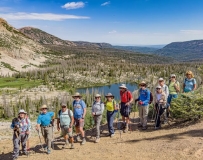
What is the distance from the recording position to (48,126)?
11.7m

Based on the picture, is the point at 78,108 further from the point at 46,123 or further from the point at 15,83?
the point at 15,83

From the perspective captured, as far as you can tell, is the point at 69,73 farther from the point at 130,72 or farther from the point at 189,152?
the point at 189,152

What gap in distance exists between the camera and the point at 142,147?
1135 centimetres

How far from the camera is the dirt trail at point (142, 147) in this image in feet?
33.7

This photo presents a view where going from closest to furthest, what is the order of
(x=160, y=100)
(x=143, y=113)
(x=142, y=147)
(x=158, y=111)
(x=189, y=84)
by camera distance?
(x=142, y=147)
(x=160, y=100)
(x=158, y=111)
(x=143, y=113)
(x=189, y=84)

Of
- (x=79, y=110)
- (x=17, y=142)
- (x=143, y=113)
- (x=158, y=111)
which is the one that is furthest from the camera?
(x=143, y=113)

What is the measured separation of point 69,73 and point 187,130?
252ft

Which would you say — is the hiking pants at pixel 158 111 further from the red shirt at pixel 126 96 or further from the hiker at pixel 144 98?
the red shirt at pixel 126 96

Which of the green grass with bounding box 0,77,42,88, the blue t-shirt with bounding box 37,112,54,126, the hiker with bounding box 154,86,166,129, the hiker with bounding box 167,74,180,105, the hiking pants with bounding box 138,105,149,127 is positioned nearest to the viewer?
the blue t-shirt with bounding box 37,112,54,126

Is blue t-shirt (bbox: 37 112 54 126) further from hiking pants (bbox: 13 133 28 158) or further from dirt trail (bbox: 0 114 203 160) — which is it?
dirt trail (bbox: 0 114 203 160)

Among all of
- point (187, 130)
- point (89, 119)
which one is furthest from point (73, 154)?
point (89, 119)

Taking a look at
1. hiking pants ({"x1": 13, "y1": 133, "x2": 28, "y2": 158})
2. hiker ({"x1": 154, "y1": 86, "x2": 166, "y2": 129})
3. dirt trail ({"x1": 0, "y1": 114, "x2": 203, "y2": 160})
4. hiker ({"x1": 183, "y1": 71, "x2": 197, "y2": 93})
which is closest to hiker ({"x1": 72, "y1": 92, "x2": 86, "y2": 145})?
dirt trail ({"x1": 0, "y1": 114, "x2": 203, "y2": 160})

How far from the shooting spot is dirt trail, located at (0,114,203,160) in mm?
10281

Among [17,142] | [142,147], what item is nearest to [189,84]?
[142,147]
